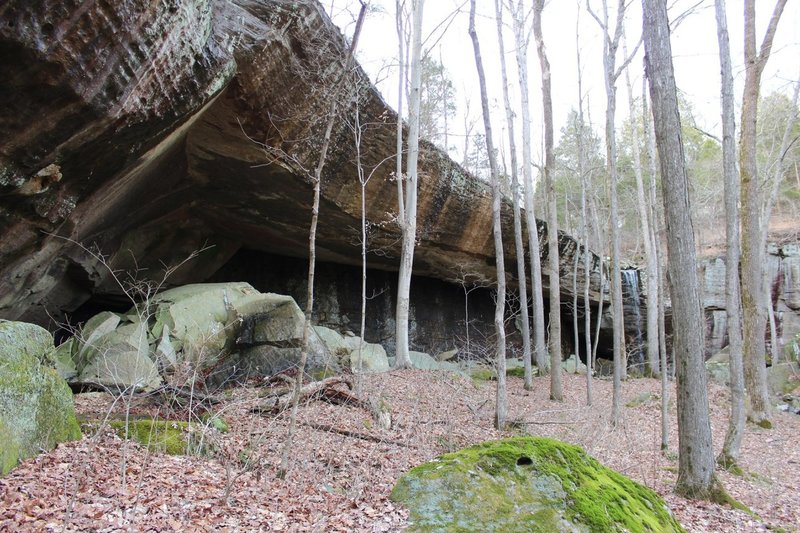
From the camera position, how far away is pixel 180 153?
1003 cm

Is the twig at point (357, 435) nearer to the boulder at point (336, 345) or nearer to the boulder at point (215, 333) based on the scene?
the boulder at point (215, 333)

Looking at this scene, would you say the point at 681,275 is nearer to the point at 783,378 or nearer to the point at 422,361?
the point at 422,361

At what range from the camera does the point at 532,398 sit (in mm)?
12500

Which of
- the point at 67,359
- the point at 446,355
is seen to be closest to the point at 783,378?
the point at 446,355

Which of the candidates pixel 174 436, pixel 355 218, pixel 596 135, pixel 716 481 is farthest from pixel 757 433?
pixel 596 135

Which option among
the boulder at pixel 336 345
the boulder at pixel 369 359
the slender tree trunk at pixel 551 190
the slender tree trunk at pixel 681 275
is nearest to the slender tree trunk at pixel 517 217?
the slender tree trunk at pixel 551 190

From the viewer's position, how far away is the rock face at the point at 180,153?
17.9 feet

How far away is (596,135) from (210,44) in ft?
79.9

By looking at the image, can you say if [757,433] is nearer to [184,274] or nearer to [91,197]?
[91,197]

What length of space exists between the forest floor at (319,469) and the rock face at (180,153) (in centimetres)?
337

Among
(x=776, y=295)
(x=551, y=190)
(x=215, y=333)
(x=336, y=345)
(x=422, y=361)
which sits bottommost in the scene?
(x=422, y=361)

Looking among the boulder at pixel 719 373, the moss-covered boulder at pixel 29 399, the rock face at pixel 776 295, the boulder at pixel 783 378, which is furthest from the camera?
the rock face at pixel 776 295

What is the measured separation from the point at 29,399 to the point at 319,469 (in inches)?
106

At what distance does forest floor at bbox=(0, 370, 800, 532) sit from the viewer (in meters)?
3.39
